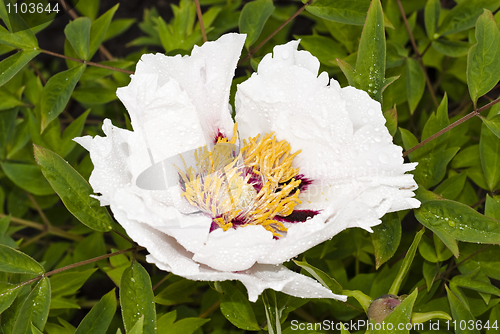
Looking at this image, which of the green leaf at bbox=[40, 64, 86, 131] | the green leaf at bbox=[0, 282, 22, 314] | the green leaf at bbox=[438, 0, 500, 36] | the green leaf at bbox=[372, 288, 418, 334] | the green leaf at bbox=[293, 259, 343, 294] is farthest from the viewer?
the green leaf at bbox=[438, 0, 500, 36]

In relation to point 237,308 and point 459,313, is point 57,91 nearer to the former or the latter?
point 237,308

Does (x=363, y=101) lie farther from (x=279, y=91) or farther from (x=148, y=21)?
(x=148, y=21)

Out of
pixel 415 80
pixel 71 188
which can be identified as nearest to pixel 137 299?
pixel 71 188

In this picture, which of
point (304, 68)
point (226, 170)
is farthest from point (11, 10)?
point (304, 68)

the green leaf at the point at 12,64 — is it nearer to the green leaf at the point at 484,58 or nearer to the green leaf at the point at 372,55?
the green leaf at the point at 372,55
